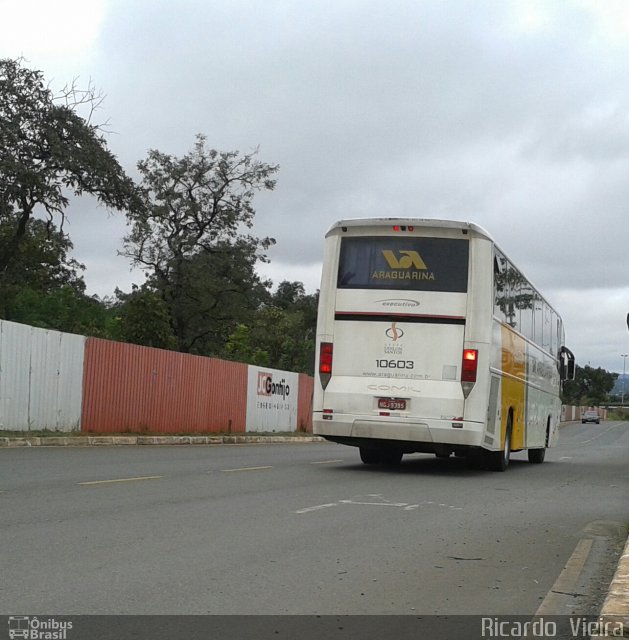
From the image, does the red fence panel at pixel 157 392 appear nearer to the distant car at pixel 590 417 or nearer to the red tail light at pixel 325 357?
the red tail light at pixel 325 357

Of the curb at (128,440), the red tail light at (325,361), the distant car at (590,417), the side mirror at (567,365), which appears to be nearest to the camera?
the red tail light at (325,361)

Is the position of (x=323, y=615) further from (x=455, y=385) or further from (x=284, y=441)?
(x=284, y=441)

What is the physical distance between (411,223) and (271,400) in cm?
2100

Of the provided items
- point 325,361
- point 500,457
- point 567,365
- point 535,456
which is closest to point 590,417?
point 567,365

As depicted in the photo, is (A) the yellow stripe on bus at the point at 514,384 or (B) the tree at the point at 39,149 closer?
(A) the yellow stripe on bus at the point at 514,384

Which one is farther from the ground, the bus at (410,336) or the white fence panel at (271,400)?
the bus at (410,336)

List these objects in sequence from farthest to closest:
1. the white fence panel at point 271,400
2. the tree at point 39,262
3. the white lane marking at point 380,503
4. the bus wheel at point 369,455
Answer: the tree at point 39,262
the white fence panel at point 271,400
the bus wheel at point 369,455
the white lane marking at point 380,503

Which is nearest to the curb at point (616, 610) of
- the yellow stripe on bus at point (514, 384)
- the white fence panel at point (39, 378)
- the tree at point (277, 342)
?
the yellow stripe on bus at point (514, 384)

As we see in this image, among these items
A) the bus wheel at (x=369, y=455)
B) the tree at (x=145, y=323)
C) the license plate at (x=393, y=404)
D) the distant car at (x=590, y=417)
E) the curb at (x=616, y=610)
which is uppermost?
the tree at (x=145, y=323)

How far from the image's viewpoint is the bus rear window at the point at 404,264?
14703 millimetres

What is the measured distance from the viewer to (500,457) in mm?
16953

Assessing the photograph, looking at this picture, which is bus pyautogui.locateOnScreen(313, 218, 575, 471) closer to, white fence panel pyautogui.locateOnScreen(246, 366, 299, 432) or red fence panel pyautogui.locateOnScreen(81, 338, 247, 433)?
red fence panel pyautogui.locateOnScreen(81, 338, 247, 433)

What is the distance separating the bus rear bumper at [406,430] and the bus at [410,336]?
0.05 feet

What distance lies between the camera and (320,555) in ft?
23.7
